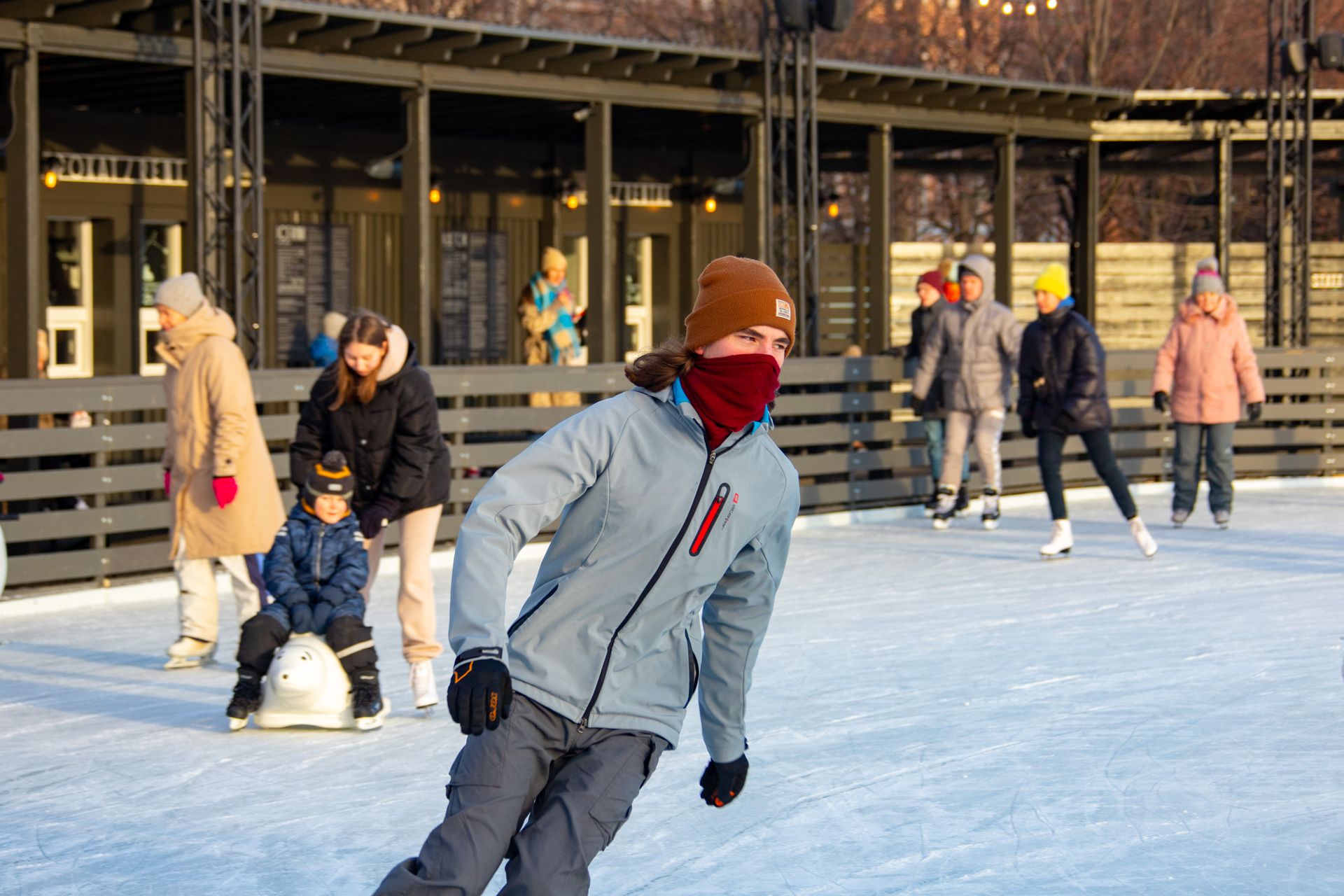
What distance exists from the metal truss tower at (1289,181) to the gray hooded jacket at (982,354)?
674cm

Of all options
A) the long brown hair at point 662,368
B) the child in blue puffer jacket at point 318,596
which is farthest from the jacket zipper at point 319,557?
the long brown hair at point 662,368

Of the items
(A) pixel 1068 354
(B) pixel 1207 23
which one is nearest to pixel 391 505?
(A) pixel 1068 354

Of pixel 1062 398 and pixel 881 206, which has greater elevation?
pixel 881 206

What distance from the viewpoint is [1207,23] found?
32531 millimetres

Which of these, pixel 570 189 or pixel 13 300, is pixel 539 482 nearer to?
pixel 13 300

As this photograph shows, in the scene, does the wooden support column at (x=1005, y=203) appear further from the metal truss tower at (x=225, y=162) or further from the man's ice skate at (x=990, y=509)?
the metal truss tower at (x=225, y=162)

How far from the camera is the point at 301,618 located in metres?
5.96

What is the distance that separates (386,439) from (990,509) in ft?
21.7

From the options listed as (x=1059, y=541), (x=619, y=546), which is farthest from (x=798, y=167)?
(x=619, y=546)

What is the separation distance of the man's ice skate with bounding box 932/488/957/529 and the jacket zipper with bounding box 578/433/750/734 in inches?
361

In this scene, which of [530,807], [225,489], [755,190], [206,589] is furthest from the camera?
[755,190]

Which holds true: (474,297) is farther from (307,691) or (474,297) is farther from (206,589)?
(307,691)

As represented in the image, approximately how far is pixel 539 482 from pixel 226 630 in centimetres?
569

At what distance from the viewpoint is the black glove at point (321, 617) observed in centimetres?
595
